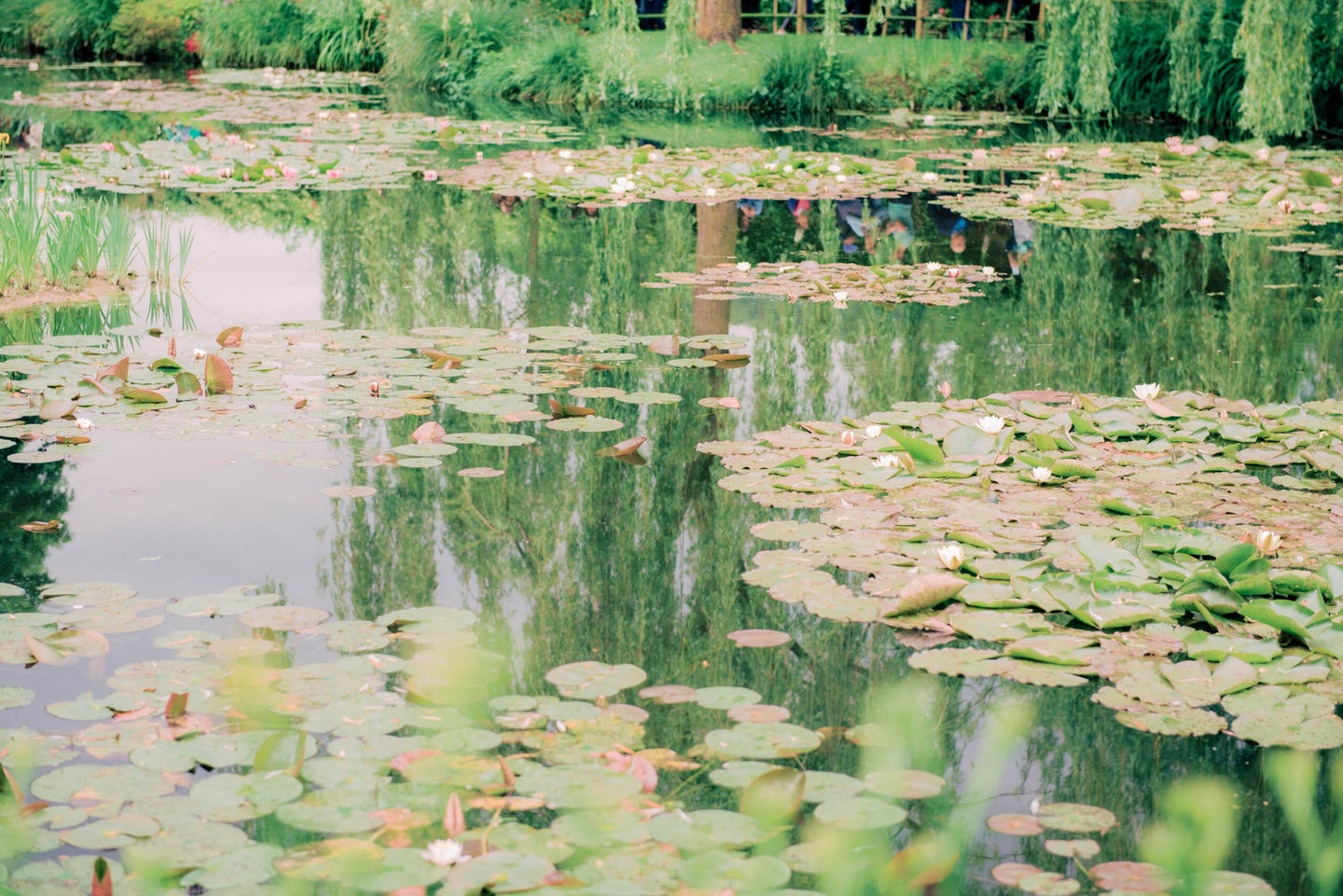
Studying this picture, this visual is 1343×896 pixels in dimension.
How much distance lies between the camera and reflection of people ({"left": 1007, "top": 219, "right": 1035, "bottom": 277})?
759 cm

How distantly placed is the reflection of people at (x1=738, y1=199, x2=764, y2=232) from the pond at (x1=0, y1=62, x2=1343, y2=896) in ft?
5.59

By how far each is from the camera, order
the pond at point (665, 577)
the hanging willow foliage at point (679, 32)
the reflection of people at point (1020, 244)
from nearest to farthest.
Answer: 1. the pond at point (665, 577)
2. the reflection of people at point (1020, 244)
3. the hanging willow foliage at point (679, 32)

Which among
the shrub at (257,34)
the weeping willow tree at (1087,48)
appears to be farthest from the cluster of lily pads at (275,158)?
the shrub at (257,34)

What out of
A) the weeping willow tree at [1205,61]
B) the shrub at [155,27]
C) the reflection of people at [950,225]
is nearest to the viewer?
the reflection of people at [950,225]

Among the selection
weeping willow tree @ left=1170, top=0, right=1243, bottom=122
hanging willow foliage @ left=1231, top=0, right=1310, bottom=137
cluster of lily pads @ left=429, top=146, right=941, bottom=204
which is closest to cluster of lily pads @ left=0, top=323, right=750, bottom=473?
cluster of lily pads @ left=429, top=146, right=941, bottom=204

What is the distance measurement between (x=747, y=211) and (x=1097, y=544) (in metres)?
6.39

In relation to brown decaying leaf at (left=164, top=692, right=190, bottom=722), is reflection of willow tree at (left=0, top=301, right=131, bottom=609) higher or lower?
higher

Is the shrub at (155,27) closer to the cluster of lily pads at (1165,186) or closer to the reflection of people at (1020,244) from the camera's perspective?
the cluster of lily pads at (1165,186)

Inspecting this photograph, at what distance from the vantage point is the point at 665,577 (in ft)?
11.1

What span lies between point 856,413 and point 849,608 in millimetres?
1710

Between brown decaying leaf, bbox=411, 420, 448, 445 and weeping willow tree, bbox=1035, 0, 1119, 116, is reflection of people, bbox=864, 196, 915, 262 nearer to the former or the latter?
brown decaying leaf, bbox=411, 420, 448, 445

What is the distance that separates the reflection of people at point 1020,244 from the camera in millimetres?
7591

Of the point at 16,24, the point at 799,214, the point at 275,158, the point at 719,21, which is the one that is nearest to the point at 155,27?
the point at 16,24

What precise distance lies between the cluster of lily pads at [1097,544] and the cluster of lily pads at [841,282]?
77.7 inches
